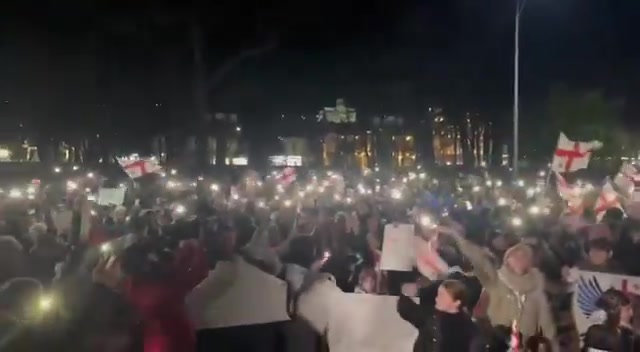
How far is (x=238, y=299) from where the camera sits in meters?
7.25

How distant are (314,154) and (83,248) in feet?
178

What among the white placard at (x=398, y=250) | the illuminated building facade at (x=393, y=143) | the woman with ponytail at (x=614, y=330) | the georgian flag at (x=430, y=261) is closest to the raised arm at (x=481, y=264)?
the georgian flag at (x=430, y=261)

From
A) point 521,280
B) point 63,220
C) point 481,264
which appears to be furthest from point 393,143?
point 521,280

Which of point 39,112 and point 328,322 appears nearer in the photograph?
point 328,322

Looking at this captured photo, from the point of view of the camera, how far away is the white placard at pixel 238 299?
712cm

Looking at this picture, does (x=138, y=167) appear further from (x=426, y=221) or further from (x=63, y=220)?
(x=426, y=221)

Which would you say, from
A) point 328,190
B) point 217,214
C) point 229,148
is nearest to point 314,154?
point 229,148

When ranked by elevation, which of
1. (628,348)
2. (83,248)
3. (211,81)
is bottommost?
(628,348)

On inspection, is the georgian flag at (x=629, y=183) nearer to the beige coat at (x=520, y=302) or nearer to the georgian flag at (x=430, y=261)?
the georgian flag at (x=430, y=261)

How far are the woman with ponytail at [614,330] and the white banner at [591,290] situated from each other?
516mm

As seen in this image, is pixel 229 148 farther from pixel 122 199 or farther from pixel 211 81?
pixel 122 199

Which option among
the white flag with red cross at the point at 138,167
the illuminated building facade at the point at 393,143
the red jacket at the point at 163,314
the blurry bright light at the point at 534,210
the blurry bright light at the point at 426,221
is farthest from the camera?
the illuminated building facade at the point at 393,143

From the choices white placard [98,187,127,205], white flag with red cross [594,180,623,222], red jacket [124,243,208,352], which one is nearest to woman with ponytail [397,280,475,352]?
red jacket [124,243,208,352]

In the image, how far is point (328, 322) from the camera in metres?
7.23
